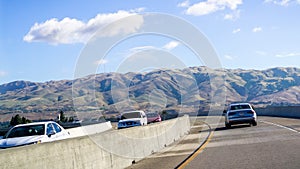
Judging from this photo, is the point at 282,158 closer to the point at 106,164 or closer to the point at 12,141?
the point at 106,164

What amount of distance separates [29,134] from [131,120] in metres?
17.4

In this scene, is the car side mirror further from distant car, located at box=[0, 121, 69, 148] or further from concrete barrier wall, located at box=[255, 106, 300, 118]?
concrete barrier wall, located at box=[255, 106, 300, 118]

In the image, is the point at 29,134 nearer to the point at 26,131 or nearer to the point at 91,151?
the point at 26,131

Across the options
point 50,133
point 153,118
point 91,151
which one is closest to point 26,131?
point 50,133

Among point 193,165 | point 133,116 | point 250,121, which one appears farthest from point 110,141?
point 133,116

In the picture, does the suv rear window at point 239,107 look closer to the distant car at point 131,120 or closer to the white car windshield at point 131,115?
the distant car at point 131,120

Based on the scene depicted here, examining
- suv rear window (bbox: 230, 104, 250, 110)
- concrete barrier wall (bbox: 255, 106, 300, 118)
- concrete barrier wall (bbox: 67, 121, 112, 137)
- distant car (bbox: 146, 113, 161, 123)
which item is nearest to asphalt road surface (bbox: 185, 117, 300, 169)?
suv rear window (bbox: 230, 104, 250, 110)

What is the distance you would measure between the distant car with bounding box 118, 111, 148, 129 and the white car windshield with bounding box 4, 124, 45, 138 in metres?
16.1

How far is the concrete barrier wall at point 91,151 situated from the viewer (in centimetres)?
825

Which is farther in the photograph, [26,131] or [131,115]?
[131,115]

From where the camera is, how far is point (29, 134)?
1812 cm

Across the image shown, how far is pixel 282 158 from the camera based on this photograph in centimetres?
1314

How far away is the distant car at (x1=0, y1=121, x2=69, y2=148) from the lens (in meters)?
16.7

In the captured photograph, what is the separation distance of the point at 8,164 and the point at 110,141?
5616 mm
